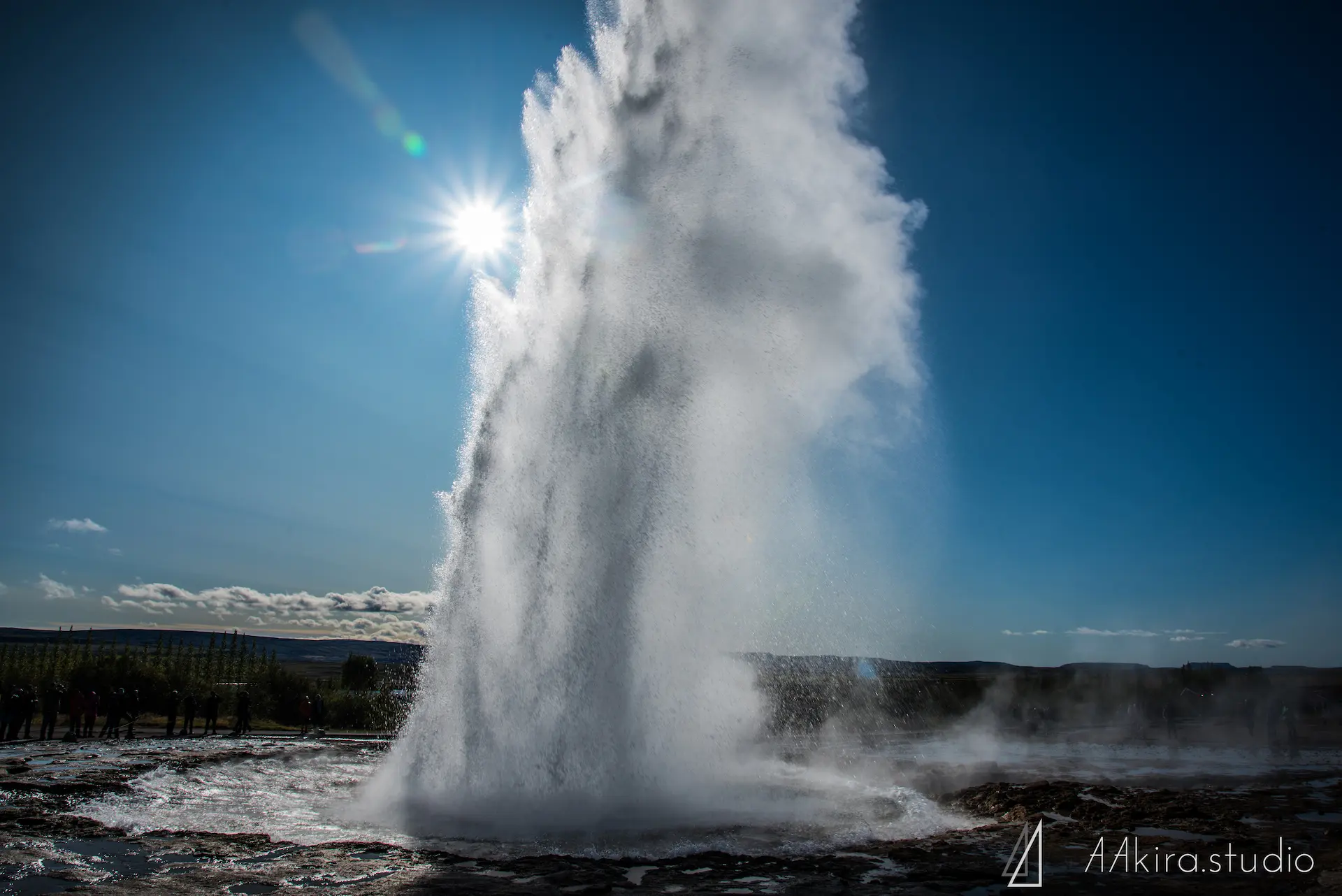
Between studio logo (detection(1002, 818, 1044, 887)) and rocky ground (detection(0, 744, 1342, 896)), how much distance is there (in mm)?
98

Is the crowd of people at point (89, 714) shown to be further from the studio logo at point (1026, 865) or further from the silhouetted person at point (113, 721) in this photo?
the studio logo at point (1026, 865)

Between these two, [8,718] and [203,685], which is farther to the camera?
[203,685]

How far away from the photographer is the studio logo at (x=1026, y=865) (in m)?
7.93

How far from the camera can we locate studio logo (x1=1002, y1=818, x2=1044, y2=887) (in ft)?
26.0

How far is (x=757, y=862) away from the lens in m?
8.76

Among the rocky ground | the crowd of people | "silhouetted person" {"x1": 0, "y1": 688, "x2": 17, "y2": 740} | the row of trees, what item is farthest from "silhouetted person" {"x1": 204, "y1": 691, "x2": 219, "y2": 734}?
the rocky ground

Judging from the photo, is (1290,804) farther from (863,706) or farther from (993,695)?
(993,695)

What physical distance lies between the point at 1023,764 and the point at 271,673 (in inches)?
1552

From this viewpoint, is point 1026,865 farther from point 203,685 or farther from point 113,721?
point 203,685

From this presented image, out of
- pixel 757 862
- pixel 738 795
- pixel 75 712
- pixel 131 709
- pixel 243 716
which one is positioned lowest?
pixel 131 709

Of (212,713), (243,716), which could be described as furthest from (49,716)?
(243,716)

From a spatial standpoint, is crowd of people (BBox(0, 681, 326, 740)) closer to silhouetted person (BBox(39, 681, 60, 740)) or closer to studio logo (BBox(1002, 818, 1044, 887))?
silhouetted person (BBox(39, 681, 60, 740))

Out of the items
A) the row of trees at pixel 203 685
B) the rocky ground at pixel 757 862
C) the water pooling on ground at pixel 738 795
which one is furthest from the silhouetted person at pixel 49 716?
the rocky ground at pixel 757 862

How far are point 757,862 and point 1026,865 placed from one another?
309 cm
